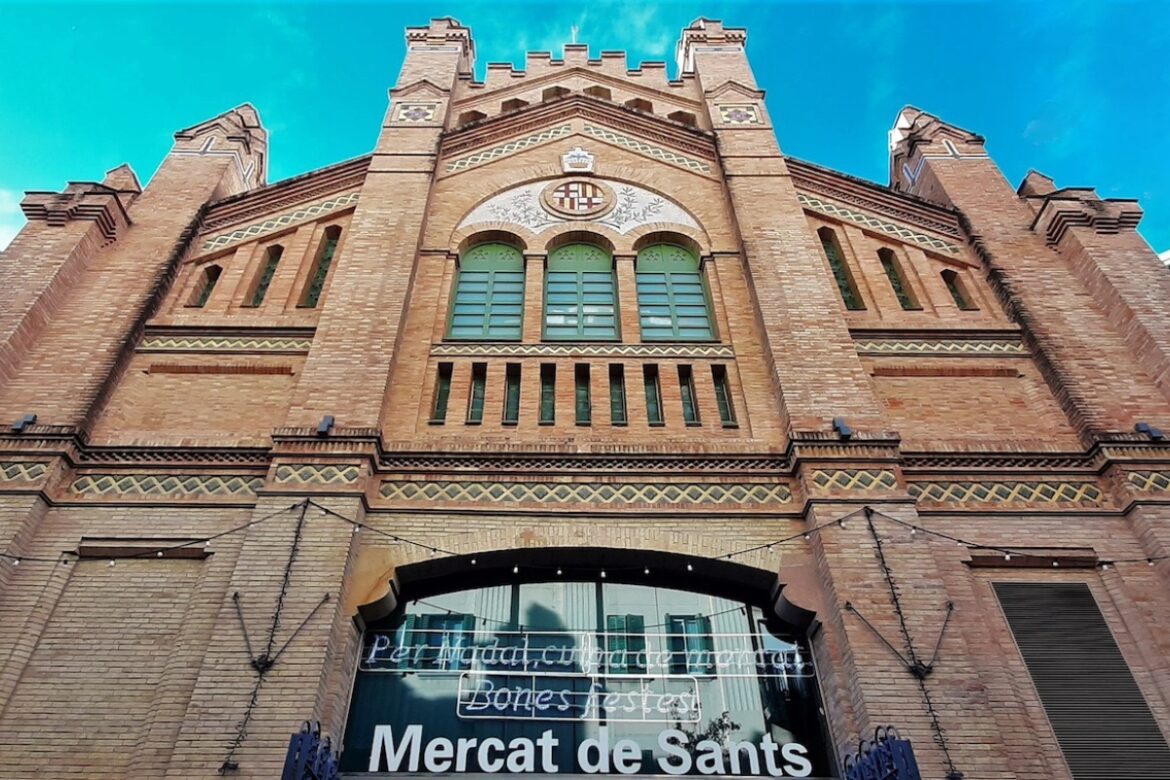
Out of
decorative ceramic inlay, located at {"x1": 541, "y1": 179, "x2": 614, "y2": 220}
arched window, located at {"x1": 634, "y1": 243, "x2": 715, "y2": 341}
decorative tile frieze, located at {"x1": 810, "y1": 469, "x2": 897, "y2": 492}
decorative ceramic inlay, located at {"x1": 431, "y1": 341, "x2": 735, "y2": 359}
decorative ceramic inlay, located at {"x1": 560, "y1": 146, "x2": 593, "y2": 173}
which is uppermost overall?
decorative ceramic inlay, located at {"x1": 560, "y1": 146, "x2": 593, "y2": 173}

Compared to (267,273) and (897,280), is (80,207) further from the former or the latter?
(897,280)

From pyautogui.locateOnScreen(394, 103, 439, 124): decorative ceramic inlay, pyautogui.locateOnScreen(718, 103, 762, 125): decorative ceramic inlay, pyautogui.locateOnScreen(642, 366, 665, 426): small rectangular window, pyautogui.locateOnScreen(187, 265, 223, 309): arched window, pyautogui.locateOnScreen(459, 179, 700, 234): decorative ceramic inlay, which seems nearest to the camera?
pyautogui.locateOnScreen(642, 366, 665, 426): small rectangular window

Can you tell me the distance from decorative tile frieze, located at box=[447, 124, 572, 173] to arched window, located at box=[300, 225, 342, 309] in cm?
249

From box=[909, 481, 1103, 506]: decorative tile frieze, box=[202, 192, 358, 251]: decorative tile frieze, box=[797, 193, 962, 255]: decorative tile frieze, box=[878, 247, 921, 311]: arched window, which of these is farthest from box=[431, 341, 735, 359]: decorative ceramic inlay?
box=[202, 192, 358, 251]: decorative tile frieze

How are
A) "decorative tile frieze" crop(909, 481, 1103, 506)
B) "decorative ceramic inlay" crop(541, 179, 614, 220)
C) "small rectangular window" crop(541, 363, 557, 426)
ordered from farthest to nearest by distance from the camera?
1. "decorative ceramic inlay" crop(541, 179, 614, 220)
2. "small rectangular window" crop(541, 363, 557, 426)
3. "decorative tile frieze" crop(909, 481, 1103, 506)

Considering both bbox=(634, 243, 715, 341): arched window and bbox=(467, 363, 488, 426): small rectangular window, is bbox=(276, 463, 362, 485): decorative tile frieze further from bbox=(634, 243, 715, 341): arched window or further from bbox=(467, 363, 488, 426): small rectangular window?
bbox=(634, 243, 715, 341): arched window

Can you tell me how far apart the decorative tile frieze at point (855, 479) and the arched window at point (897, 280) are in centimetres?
423

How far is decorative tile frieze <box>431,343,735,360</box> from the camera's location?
1162cm

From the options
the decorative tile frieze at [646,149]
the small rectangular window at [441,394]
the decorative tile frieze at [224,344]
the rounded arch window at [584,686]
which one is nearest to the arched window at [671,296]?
the decorative tile frieze at [646,149]

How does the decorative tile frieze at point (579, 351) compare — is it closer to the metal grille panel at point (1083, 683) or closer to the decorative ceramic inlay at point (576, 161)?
the metal grille panel at point (1083, 683)

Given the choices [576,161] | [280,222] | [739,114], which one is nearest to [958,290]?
[739,114]

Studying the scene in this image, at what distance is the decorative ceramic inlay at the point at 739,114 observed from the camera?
1612 centimetres

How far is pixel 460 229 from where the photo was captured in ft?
46.0

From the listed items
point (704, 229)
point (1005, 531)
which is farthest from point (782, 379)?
point (704, 229)
